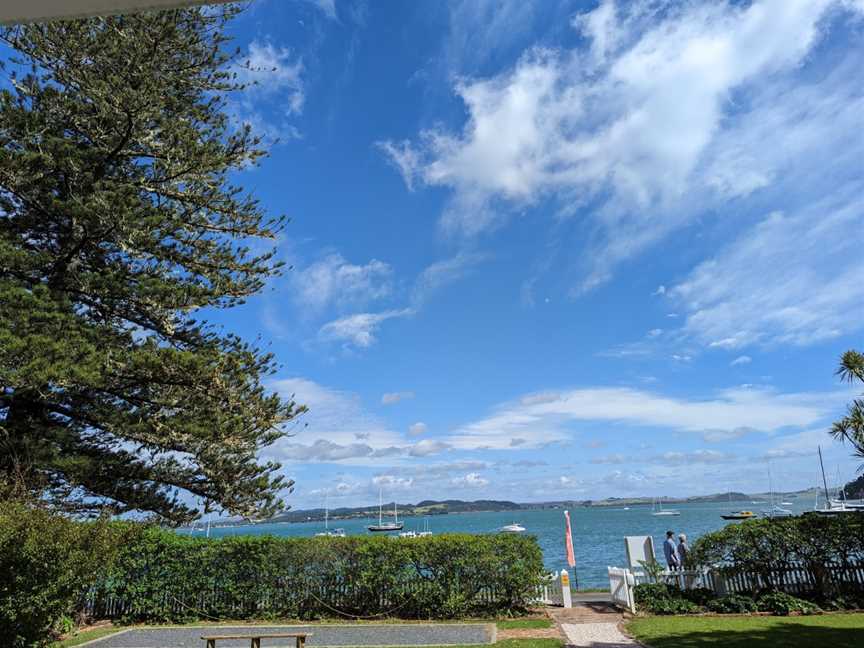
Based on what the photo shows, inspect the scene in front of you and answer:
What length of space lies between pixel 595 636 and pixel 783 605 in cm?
453

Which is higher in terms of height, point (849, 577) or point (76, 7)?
point (76, 7)

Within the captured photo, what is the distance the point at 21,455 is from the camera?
11938mm

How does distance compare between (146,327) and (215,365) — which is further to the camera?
(146,327)

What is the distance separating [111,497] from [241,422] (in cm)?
387

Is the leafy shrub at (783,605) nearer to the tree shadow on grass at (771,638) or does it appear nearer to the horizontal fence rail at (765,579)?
the horizontal fence rail at (765,579)

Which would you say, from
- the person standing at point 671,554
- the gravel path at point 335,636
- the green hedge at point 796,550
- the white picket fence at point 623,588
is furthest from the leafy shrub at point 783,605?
the gravel path at point 335,636

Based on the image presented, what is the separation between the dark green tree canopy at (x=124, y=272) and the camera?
40.7ft

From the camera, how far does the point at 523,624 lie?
35.9 feet

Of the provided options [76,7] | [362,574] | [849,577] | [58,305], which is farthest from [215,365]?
[849,577]

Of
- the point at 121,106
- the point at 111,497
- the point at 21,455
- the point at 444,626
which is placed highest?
the point at 121,106

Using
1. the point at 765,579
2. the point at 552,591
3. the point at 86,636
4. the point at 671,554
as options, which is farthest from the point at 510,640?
the point at 86,636

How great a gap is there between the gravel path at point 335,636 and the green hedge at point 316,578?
0.81 m

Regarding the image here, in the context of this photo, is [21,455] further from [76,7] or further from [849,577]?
[849,577]

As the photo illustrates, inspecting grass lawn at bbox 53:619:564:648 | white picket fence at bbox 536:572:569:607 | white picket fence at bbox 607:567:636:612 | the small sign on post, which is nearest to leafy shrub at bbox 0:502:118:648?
grass lawn at bbox 53:619:564:648
